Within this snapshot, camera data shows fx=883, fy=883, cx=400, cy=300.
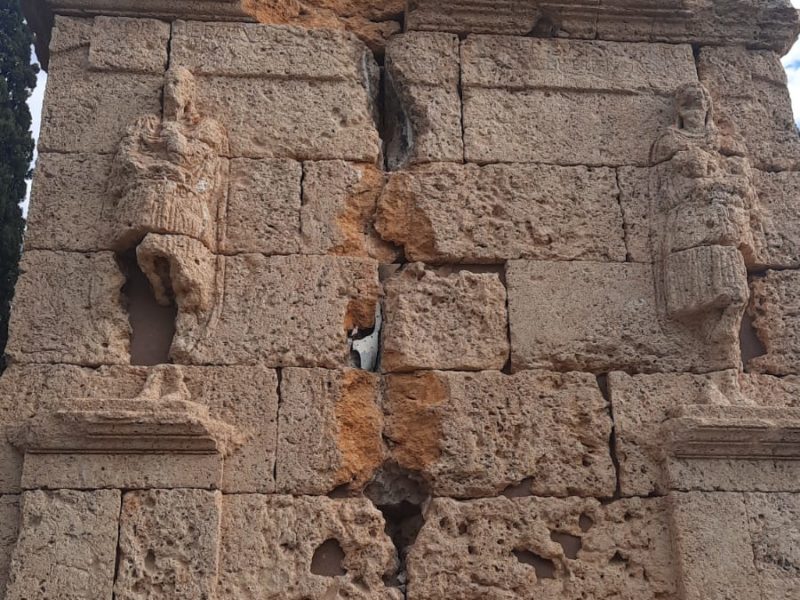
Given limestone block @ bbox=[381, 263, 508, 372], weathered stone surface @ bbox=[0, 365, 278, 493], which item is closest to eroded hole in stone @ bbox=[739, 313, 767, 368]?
limestone block @ bbox=[381, 263, 508, 372]

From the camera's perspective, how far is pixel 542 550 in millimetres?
4234

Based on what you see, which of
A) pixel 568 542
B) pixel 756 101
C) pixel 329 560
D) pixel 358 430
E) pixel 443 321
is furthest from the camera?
pixel 756 101

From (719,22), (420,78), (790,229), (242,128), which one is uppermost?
(719,22)

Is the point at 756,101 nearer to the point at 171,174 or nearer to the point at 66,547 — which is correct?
the point at 171,174

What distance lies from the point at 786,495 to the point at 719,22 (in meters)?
3.03

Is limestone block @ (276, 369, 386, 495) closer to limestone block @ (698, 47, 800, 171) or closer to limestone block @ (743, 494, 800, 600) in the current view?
limestone block @ (743, 494, 800, 600)

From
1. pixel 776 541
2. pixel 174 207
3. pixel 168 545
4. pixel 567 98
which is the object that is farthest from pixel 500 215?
pixel 168 545

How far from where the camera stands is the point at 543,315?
4727 millimetres

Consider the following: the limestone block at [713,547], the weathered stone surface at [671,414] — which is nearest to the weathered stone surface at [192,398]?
the weathered stone surface at [671,414]

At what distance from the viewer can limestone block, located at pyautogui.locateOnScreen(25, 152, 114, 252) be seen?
4641 millimetres

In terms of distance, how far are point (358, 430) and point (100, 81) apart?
2.52m

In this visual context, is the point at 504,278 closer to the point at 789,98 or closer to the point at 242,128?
the point at 242,128

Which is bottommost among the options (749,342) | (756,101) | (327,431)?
(327,431)

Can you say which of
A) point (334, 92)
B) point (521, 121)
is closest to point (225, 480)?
point (334, 92)
